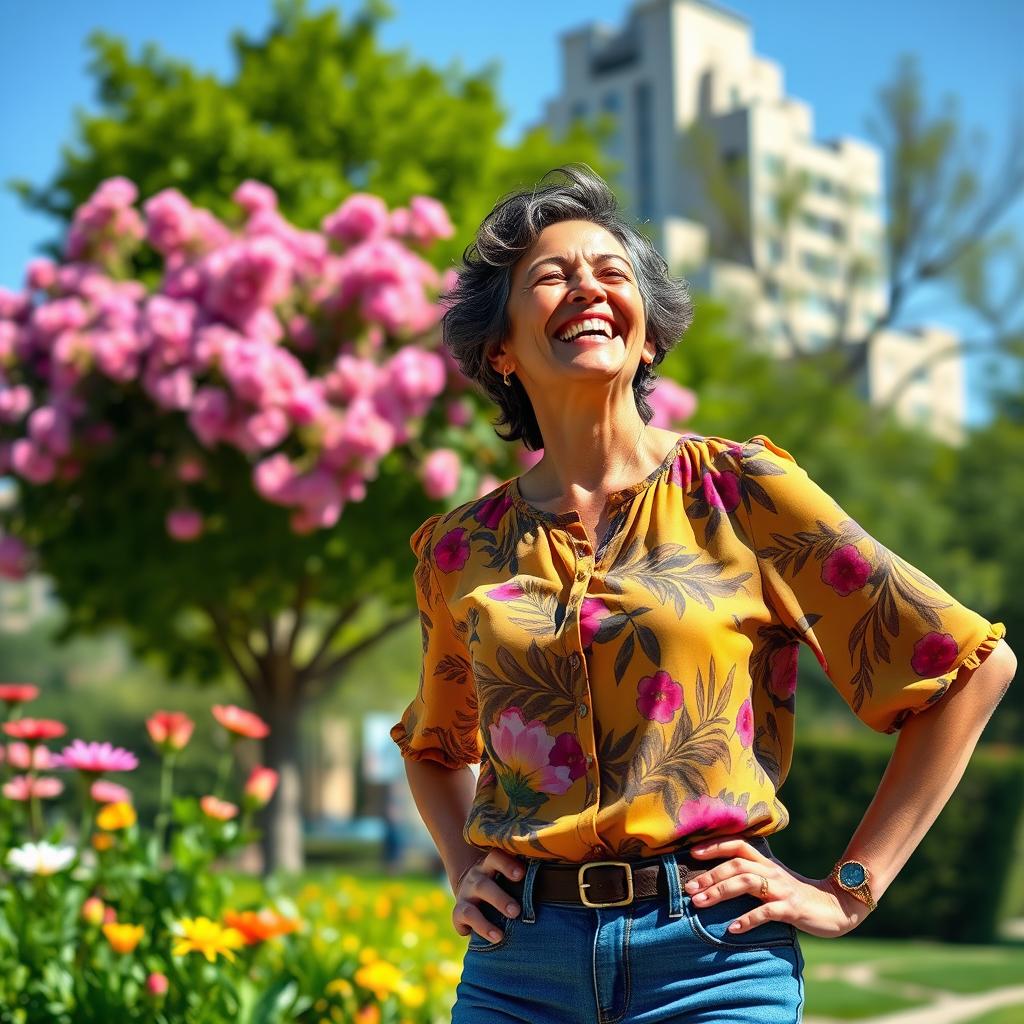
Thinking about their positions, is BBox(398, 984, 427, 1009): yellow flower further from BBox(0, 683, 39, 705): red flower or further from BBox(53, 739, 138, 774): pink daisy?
BBox(0, 683, 39, 705): red flower

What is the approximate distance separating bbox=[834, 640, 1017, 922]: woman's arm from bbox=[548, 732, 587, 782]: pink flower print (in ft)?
1.34

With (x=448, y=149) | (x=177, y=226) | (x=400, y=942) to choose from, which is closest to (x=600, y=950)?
(x=400, y=942)

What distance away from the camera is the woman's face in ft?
7.48

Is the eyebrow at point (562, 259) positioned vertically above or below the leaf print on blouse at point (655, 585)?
above

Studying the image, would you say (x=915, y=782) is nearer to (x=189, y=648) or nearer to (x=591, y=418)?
(x=591, y=418)

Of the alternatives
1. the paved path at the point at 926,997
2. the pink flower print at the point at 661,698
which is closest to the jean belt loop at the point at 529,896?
the pink flower print at the point at 661,698

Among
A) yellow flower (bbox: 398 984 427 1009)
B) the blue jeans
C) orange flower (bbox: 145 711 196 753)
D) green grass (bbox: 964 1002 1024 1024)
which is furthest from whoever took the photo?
green grass (bbox: 964 1002 1024 1024)

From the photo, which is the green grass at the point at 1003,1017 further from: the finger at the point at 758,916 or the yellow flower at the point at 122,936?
the finger at the point at 758,916

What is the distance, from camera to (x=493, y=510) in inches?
95.3

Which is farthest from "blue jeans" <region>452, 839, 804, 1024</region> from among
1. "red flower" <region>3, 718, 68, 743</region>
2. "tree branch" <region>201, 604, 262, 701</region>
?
"tree branch" <region>201, 604, 262, 701</region>

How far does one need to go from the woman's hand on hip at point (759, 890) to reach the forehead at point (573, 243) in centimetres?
93

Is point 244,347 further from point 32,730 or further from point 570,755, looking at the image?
point 570,755

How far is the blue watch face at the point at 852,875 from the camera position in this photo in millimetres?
2144

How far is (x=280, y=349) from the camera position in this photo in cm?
894
